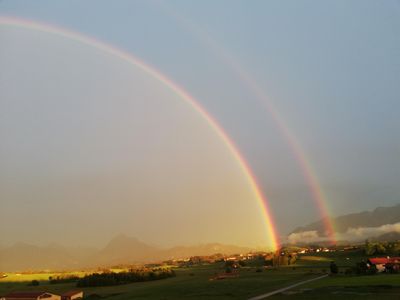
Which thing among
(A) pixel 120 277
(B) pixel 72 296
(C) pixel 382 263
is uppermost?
(A) pixel 120 277

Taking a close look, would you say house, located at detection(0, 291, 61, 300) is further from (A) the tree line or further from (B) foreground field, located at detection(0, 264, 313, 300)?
(A) the tree line

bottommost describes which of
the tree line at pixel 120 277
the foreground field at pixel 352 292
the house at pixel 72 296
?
the foreground field at pixel 352 292

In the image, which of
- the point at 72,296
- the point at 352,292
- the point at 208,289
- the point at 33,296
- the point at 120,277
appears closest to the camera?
the point at 352,292

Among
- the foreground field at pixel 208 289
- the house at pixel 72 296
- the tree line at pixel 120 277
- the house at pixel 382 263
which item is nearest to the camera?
the foreground field at pixel 208 289

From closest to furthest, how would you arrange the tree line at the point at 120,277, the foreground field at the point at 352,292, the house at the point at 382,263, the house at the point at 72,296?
the foreground field at the point at 352,292 < the house at the point at 72,296 < the house at the point at 382,263 < the tree line at the point at 120,277

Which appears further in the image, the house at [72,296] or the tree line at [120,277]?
the tree line at [120,277]

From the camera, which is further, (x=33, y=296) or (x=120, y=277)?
(x=120, y=277)

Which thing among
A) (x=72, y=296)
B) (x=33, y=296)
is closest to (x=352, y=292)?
(x=72, y=296)

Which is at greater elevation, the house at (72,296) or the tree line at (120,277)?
the tree line at (120,277)

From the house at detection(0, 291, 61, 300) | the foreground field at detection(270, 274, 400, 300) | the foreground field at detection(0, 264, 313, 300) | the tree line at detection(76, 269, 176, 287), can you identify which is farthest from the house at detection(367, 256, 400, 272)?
the house at detection(0, 291, 61, 300)

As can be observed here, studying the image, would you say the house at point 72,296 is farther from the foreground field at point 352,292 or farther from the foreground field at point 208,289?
the foreground field at point 352,292

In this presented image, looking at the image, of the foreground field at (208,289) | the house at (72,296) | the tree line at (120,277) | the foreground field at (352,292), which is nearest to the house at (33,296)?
the house at (72,296)

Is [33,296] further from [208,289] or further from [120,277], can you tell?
[120,277]

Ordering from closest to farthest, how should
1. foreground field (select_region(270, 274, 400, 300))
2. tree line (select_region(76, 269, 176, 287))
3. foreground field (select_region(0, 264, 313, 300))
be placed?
foreground field (select_region(270, 274, 400, 300)), foreground field (select_region(0, 264, 313, 300)), tree line (select_region(76, 269, 176, 287))
